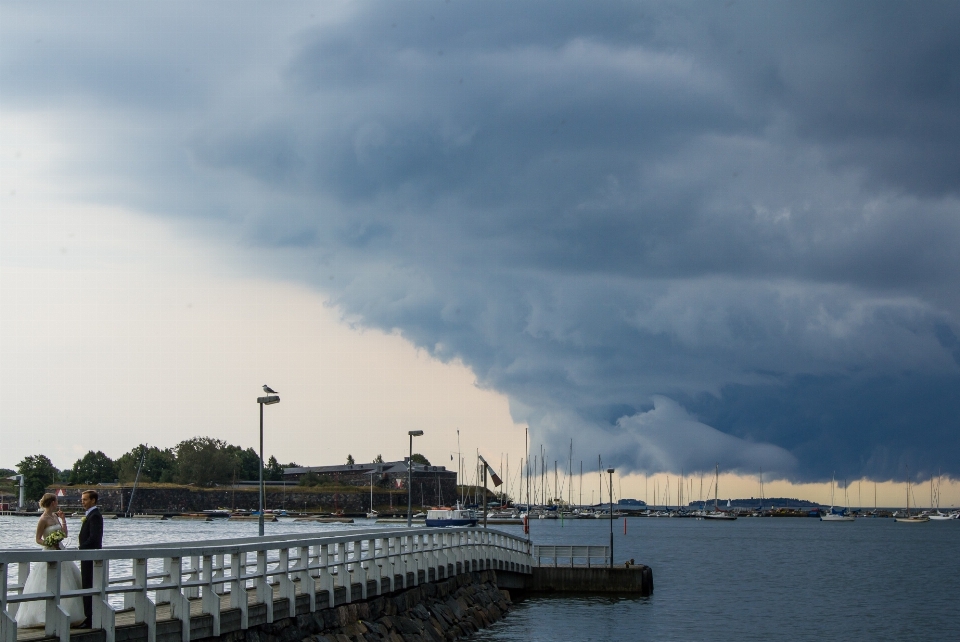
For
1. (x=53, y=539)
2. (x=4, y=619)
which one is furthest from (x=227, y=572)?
(x=4, y=619)

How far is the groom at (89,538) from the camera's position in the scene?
53.7ft

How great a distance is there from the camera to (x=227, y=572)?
4219 cm

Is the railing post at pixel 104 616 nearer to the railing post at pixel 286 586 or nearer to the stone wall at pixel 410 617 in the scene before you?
the stone wall at pixel 410 617

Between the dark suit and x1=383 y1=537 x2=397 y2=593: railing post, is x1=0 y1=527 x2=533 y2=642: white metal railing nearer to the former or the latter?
x1=383 y1=537 x2=397 y2=593: railing post

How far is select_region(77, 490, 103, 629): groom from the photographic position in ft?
53.7

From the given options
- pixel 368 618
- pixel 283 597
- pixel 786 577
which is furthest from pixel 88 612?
pixel 786 577

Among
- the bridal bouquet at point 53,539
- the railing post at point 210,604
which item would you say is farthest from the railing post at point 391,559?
the bridal bouquet at point 53,539

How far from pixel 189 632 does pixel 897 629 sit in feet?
141

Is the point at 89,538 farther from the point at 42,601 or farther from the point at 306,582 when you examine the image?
the point at 306,582

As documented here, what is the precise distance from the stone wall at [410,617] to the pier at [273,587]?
0.17 ft

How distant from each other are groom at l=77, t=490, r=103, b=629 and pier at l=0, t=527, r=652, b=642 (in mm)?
242

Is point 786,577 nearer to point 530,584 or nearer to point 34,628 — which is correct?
point 530,584

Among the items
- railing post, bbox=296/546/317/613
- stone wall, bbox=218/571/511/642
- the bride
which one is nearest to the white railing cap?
the bride

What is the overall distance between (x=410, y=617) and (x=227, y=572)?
12.9 metres
